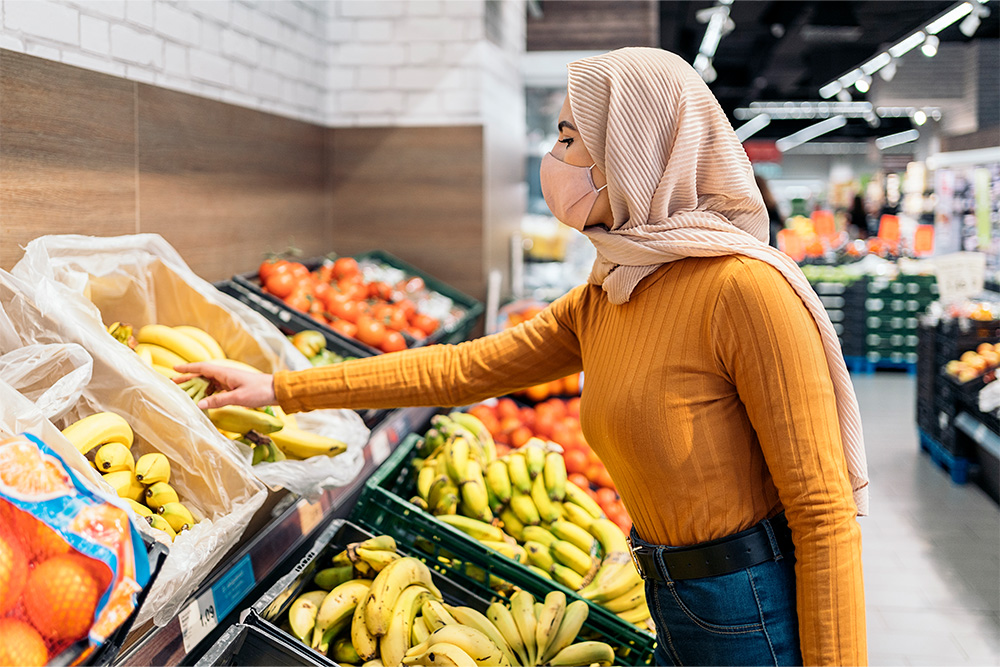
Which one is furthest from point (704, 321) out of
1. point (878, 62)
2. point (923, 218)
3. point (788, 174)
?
point (788, 174)

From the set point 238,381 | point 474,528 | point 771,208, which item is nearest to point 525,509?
point 474,528

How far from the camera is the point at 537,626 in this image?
174 centimetres

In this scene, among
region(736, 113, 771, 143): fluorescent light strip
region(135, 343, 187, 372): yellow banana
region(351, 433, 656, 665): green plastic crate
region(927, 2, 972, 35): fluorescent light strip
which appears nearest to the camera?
region(351, 433, 656, 665): green plastic crate

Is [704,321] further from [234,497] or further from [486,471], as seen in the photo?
[486,471]

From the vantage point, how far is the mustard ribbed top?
118 centimetres

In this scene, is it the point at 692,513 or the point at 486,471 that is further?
the point at 486,471

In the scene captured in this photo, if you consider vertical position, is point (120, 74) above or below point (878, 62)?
below

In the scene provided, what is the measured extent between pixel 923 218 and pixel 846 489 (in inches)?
608

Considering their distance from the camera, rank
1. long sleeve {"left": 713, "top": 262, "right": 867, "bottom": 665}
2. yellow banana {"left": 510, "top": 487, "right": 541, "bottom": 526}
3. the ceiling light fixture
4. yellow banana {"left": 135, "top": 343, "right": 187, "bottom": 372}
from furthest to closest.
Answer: the ceiling light fixture, yellow banana {"left": 510, "top": 487, "right": 541, "bottom": 526}, yellow banana {"left": 135, "top": 343, "right": 187, "bottom": 372}, long sleeve {"left": 713, "top": 262, "right": 867, "bottom": 665}

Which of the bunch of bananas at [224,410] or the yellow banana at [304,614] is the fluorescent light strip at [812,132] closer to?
the bunch of bananas at [224,410]

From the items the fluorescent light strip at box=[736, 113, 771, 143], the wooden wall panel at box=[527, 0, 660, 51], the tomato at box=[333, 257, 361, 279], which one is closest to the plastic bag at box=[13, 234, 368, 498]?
the tomato at box=[333, 257, 361, 279]

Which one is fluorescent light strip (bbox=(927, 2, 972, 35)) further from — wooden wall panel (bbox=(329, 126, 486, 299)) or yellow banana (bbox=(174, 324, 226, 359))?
yellow banana (bbox=(174, 324, 226, 359))

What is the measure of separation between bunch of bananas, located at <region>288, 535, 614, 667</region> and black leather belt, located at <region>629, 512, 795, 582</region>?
453 millimetres

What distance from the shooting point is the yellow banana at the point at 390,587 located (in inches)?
64.3
